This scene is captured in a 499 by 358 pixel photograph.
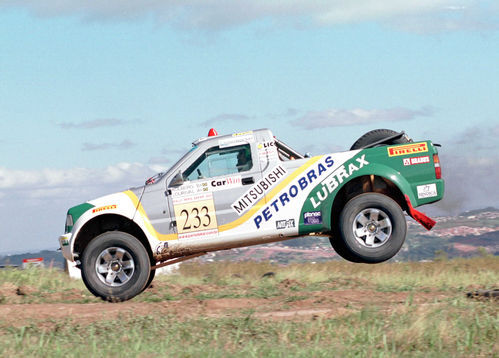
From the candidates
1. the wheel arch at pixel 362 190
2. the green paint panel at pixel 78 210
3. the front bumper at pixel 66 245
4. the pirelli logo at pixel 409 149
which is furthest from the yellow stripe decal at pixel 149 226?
the pirelli logo at pixel 409 149

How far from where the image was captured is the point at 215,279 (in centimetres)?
1328

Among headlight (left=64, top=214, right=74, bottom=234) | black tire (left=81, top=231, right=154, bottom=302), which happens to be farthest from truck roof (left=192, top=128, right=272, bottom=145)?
headlight (left=64, top=214, right=74, bottom=234)

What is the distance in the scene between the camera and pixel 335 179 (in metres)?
9.92

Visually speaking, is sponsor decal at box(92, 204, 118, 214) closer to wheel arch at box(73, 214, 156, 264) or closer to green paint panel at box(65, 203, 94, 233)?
green paint panel at box(65, 203, 94, 233)

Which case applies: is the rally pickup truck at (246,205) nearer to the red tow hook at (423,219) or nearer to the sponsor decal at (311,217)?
the sponsor decal at (311,217)

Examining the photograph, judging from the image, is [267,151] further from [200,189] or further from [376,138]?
[376,138]

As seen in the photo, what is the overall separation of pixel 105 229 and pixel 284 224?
8.60ft

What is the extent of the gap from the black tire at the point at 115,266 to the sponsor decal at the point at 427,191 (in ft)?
12.8

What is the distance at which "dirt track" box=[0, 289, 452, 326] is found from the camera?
8.28m

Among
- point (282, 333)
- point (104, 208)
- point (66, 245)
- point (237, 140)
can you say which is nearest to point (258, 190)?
point (237, 140)

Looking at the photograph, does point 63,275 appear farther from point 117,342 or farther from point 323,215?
point 117,342

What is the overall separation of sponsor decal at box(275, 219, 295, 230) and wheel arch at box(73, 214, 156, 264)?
185 centimetres

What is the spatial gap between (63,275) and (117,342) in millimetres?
8272

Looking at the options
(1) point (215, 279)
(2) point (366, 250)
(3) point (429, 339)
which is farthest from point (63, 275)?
(3) point (429, 339)
